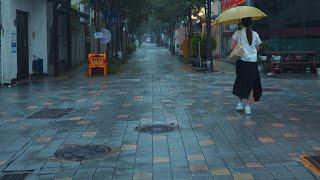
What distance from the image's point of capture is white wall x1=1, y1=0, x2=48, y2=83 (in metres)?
16.8

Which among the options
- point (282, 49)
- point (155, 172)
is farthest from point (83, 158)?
point (282, 49)

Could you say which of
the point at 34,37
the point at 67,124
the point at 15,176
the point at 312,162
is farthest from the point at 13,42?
the point at 312,162

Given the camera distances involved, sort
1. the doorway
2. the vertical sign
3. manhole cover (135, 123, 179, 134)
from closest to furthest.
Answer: manhole cover (135, 123, 179, 134) < the vertical sign < the doorway

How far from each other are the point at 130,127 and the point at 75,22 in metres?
20.0

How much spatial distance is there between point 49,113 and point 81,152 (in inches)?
150

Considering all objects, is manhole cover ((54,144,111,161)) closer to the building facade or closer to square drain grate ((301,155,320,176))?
square drain grate ((301,155,320,176))

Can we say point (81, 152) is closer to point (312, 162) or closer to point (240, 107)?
point (312, 162)

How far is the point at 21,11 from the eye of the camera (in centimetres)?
1920

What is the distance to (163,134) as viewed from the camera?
28.2 feet

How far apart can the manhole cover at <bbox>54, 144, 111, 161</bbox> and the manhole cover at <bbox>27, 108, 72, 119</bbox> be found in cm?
285

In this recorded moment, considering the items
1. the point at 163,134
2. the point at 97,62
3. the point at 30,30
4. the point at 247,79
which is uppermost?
the point at 30,30

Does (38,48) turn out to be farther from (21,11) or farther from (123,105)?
(123,105)

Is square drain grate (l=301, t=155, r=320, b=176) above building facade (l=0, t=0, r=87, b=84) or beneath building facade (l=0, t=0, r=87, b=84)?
beneath

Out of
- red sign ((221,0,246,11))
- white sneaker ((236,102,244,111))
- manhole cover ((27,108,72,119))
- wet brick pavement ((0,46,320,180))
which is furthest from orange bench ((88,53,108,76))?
white sneaker ((236,102,244,111))
